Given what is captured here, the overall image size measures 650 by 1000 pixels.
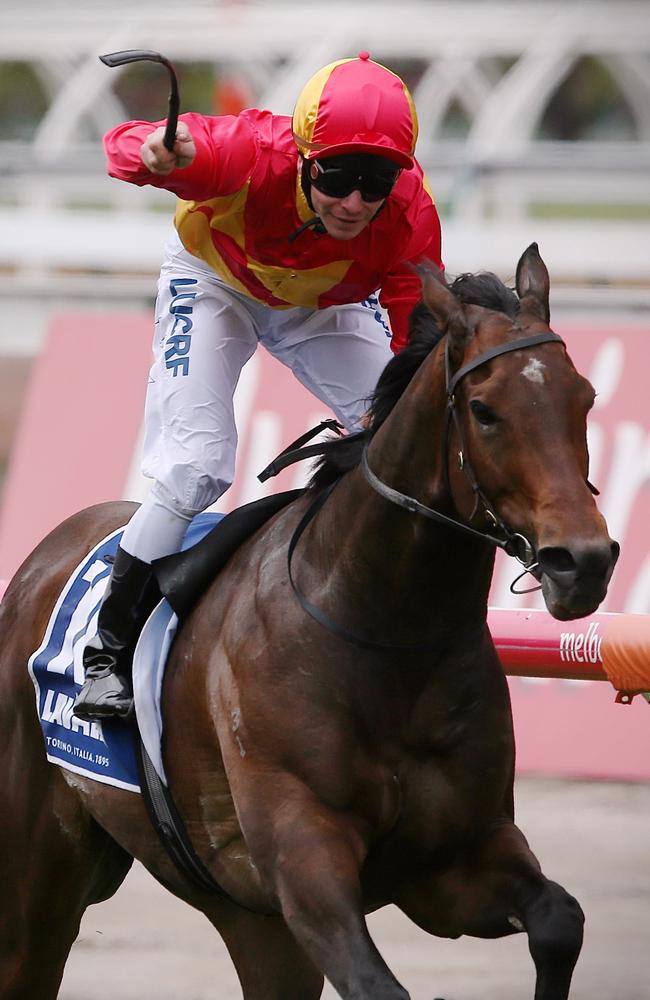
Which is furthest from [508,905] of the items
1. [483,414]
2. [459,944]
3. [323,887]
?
[459,944]

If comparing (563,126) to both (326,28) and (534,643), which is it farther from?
(534,643)

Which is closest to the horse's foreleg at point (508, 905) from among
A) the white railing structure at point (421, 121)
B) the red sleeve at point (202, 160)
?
the red sleeve at point (202, 160)

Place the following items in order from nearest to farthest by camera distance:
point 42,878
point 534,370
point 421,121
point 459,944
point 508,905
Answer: point 534,370 → point 508,905 → point 42,878 → point 459,944 → point 421,121

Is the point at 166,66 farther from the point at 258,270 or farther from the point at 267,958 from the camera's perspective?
the point at 267,958

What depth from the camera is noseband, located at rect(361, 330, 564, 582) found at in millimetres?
2768

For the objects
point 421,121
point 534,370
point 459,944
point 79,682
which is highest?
point 421,121

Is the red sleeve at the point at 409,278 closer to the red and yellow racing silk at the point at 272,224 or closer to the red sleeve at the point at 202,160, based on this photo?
the red and yellow racing silk at the point at 272,224

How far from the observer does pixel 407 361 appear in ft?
10.6

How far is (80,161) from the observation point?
9.62m

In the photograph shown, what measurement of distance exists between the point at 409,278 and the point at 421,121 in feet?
25.2

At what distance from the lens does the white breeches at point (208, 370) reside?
361cm

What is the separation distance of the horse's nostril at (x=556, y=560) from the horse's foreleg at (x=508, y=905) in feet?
2.45

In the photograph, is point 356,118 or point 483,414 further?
point 356,118

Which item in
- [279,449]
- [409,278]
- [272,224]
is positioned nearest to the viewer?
[272,224]
